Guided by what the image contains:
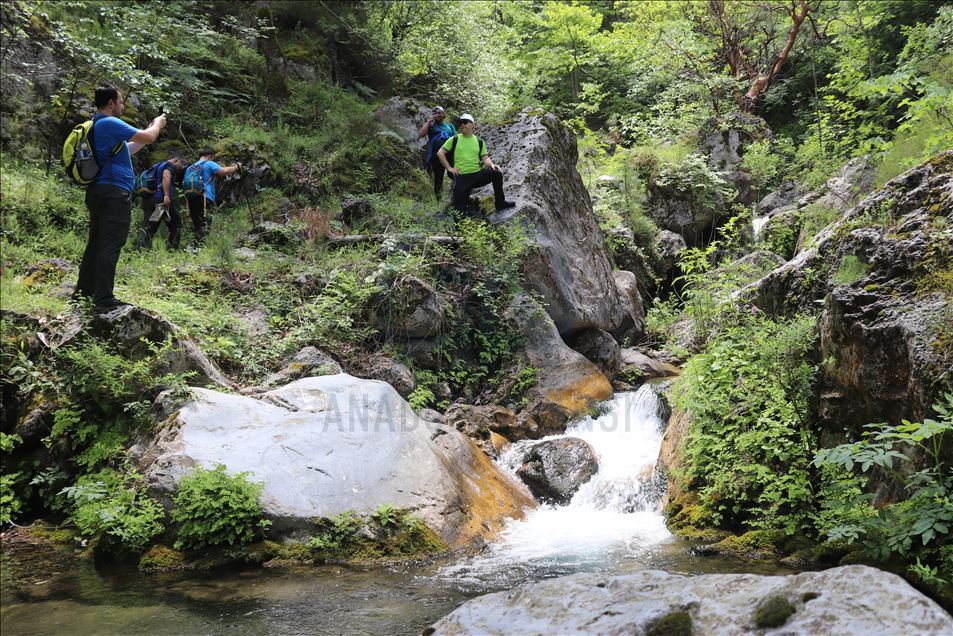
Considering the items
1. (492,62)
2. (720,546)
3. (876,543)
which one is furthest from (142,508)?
(492,62)

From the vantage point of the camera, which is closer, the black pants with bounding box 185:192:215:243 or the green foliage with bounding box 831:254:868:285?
the green foliage with bounding box 831:254:868:285

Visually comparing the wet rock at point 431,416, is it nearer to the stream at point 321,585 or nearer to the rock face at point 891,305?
the stream at point 321,585

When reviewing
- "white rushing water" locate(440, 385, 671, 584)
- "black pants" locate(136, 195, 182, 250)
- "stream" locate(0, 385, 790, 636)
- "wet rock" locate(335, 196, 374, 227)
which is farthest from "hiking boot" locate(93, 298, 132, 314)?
"wet rock" locate(335, 196, 374, 227)

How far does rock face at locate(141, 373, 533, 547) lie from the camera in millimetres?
5980

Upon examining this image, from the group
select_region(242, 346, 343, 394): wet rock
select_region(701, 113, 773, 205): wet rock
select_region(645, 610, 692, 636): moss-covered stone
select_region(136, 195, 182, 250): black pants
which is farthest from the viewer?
select_region(701, 113, 773, 205): wet rock

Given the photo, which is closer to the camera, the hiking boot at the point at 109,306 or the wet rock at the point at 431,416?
the hiking boot at the point at 109,306

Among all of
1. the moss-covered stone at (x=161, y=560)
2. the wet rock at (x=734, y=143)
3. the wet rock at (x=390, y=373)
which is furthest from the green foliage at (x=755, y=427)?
the wet rock at (x=734, y=143)

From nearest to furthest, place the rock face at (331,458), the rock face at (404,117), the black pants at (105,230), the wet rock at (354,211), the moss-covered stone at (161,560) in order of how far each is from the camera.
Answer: the moss-covered stone at (161,560) → the rock face at (331,458) → the black pants at (105,230) → the wet rock at (354,211) → the rock face at (404,117)

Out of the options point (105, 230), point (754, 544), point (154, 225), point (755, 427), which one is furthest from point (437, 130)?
point (754, 544)

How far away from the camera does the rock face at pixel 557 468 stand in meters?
8.05

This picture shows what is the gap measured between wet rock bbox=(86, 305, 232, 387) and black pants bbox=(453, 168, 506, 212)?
587 cm

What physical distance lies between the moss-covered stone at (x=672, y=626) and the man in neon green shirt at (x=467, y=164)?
932 cm

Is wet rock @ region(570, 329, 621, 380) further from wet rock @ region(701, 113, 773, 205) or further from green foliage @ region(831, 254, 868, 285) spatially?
wet rock @ region(701, 113, 773, 205)

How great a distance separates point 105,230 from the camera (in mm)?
7117
